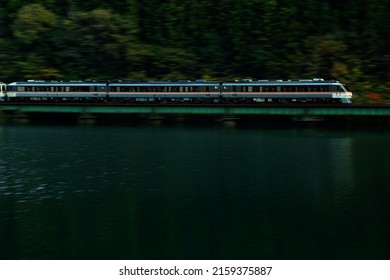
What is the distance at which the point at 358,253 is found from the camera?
2978cm

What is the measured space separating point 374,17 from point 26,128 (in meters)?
71.0

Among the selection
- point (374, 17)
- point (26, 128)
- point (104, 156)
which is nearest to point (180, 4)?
point (374, 17)

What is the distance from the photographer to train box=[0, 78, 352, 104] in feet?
279

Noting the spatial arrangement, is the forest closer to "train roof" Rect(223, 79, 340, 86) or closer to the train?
the train

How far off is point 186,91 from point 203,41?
3238 centimetres

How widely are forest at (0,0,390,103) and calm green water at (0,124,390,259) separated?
4092 cm

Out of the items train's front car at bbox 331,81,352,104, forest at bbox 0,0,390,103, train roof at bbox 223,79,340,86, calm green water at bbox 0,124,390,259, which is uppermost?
forest at bbox 0,0,390,103

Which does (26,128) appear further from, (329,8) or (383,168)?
(329,8)

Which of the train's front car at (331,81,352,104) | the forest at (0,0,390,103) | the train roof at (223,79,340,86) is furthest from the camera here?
the forest at (0,0,390,103)

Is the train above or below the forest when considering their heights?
below

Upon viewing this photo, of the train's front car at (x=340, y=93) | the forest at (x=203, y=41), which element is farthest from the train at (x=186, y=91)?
the forest at (x=203, y=41)

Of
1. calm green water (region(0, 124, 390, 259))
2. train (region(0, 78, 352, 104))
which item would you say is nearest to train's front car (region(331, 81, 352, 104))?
train (region(0, 78, 352, 104))

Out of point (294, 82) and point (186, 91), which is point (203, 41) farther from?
point (294, 82)

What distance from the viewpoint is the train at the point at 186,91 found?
85062 mm
